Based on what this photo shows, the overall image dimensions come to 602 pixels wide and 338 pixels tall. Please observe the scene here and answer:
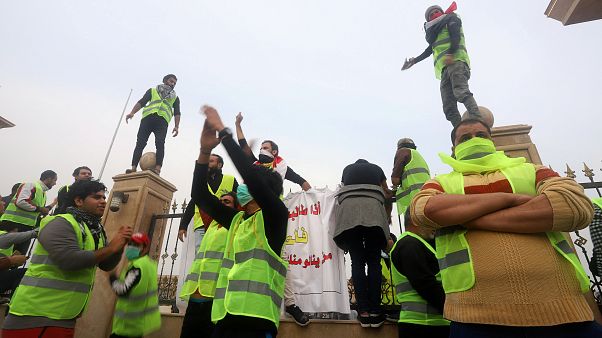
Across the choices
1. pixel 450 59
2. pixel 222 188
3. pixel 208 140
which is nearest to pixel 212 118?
pixel 208 140

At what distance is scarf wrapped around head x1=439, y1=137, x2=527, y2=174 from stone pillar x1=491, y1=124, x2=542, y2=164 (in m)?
2.63

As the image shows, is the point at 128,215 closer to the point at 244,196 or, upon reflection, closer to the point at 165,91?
the point at 165,91

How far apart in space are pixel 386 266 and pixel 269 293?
107 inches

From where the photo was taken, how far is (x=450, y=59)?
5.31 m

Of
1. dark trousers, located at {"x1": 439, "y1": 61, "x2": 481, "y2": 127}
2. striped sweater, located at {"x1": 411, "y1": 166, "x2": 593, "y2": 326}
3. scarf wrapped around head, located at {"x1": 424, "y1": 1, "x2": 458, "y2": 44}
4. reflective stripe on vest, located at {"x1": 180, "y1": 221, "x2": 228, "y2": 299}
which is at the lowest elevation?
striped sweater, located at {"x1": 411, "y1": 166, "x2": 593, "y2": 326}

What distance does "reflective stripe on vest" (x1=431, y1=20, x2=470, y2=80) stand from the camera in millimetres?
5320

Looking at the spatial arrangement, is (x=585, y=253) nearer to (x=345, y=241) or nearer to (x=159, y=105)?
(x=345, y=241)

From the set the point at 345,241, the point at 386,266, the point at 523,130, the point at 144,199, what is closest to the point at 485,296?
the point at 345,241

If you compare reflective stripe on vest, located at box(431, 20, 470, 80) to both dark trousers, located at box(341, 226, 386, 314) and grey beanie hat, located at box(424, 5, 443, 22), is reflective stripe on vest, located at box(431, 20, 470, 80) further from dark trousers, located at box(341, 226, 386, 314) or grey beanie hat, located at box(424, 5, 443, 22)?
dark trousers, located at box(341, 226, 386, 314)

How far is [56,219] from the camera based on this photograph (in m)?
2.60

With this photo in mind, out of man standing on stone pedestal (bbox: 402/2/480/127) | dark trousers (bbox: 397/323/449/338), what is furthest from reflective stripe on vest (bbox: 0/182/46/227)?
man standing on stone pedestal (bbox: 402/2/480/127)

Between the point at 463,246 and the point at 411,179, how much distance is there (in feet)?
8.18

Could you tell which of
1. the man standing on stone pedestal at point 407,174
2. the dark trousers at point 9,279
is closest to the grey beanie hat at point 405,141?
the man standing on stone pedestal at point 407,174

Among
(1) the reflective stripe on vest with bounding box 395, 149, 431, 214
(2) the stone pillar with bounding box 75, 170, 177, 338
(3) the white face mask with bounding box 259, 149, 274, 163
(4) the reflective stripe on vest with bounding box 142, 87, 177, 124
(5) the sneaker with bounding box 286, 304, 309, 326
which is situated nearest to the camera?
(5) the sneaker with bounding box 286, 304, 309, 326
